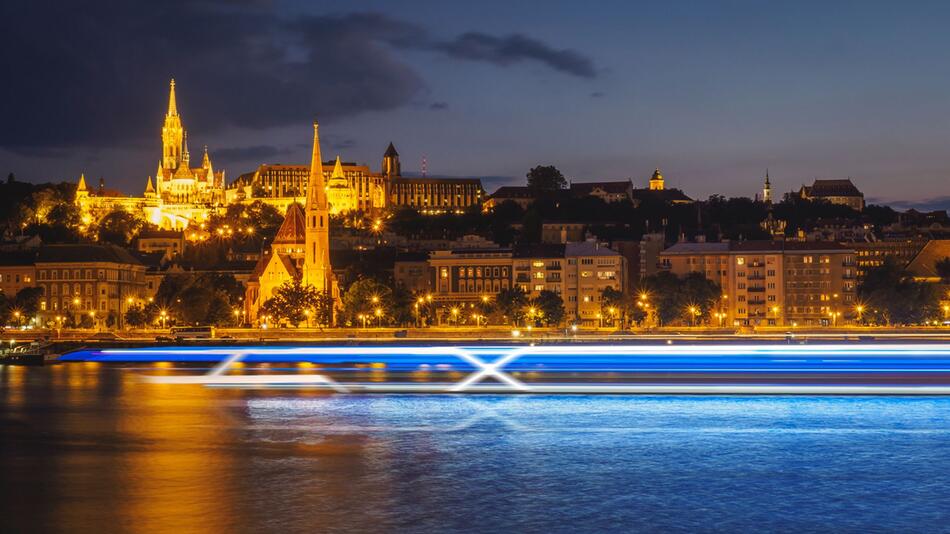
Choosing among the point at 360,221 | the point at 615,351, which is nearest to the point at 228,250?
the point at 360,221

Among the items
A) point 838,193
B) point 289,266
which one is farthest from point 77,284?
point 838,193

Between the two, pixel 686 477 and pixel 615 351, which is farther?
pixel 615 351

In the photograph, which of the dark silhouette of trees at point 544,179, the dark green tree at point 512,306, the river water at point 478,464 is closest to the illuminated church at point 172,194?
the dark silhouette of trees at point 544,179

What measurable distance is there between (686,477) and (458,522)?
17.3 feet

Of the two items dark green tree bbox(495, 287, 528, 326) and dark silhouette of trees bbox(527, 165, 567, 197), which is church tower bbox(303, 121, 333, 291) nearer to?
dark green tree bbox(495, 287, 528, 326)

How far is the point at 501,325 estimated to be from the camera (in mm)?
86625

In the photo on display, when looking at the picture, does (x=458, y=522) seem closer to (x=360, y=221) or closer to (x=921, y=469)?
(x=921, y=469)

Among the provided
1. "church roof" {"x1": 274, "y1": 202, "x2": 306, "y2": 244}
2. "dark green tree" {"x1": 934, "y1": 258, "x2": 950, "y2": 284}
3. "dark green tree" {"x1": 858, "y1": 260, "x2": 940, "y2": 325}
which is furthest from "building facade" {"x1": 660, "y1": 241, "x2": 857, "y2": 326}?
"church roof" {"x1": 274, "y1": 202, "x2": 306, "y2": 244}

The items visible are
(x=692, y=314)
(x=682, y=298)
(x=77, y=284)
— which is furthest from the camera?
(x=77, y=284)

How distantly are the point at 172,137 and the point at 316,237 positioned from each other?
82.8 metres

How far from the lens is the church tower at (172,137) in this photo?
168125 mm

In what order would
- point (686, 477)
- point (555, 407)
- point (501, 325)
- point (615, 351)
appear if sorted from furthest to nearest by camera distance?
point (501, 325) → point (615, 351) → point (555, 407) → point (686, 477)

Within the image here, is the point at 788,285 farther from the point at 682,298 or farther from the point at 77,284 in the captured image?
the point at 77,284

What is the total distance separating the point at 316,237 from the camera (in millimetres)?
93938
